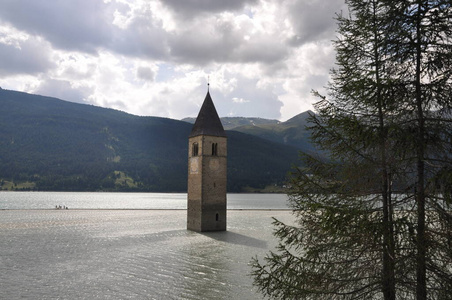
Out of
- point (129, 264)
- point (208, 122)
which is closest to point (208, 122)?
point (208, 122)

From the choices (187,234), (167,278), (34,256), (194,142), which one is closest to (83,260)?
(34,256)

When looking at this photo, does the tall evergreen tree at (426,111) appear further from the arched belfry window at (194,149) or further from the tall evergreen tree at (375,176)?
the arched belfry window at (194,149)

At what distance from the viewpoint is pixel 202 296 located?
59.5ft

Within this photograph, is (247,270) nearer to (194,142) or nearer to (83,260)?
(83,260)

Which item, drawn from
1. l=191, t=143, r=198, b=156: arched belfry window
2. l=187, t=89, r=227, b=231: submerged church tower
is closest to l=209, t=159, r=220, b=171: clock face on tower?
l=187, t=89, r=227, b=231: submerged church tower

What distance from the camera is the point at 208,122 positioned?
4272cm

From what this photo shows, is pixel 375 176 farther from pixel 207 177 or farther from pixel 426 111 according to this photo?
pixel 207 177

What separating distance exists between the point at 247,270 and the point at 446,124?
1750cm

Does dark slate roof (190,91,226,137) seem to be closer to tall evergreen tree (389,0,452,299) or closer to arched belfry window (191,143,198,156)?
arched belfry window (191,143,198,156)

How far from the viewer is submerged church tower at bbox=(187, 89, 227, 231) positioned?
1597 inches

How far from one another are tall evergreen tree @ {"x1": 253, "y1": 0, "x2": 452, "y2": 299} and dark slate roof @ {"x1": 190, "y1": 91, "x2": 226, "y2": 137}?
3164cm

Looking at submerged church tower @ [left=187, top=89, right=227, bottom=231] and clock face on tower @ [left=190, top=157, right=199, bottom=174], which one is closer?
submerged church tower @ [left=187, top=89, right=227, bottom=231]

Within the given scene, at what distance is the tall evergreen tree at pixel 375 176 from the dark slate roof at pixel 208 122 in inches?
1246

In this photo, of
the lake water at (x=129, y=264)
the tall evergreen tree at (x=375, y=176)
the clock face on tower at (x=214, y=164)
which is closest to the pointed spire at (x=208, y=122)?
the clock face on tower at (x=214, y=164)
